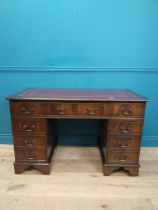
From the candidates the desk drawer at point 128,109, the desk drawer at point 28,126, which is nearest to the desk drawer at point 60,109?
the desk drawer at point 28,126

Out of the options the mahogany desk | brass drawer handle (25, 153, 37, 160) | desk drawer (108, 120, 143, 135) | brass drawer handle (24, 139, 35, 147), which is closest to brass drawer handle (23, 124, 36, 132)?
the mahogany desk

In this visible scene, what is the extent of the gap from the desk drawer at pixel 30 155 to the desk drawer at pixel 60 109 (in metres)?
0.41

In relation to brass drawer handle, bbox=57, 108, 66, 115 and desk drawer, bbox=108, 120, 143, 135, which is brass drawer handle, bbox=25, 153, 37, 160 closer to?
brass drawer handle, bbox=57, 108, 66, 115

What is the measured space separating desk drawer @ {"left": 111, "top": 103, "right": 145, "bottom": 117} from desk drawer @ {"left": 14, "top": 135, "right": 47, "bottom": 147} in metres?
0.71

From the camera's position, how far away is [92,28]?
2.09 meters

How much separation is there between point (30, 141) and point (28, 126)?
15 centimetres

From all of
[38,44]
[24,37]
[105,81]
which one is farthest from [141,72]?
[24,37]

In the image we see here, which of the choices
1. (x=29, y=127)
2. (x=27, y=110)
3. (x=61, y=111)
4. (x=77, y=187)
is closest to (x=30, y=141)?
(x=29, y=127)

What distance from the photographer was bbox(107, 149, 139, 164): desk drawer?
1.77m

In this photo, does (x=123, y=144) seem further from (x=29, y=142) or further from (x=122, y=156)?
(x=29, y=142)

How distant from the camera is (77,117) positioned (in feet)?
5.55

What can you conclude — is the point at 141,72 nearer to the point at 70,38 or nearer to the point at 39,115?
the point at 70,38

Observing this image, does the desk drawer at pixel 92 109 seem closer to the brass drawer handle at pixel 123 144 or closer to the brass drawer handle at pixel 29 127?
the brass drawer handle at pixel 123 144

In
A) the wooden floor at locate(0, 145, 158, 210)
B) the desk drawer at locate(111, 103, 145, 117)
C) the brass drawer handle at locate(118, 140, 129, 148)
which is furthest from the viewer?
the brass drawer handle at locate(118, 140, 129, 148)
